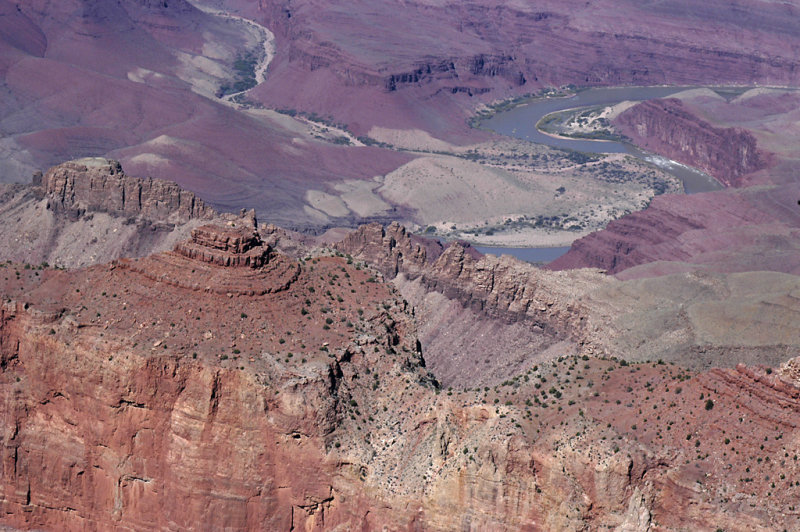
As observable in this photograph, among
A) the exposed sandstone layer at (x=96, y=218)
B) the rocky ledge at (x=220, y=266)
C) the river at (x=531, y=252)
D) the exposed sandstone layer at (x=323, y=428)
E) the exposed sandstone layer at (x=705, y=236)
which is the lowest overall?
the river at (x=531, y=252)

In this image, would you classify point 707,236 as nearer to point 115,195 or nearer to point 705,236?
point 705,236

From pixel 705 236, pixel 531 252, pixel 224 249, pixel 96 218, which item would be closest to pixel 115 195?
pixel 96 218

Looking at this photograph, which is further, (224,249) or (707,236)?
(707,236)

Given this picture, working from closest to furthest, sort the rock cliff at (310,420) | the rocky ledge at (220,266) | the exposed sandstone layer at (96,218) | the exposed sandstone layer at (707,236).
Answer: the rock cliff at (310,420)
the rocky ledge at (220,266)
the exposed sandstone layer at (96,218)
the exposed sandstone layer at (707,236)

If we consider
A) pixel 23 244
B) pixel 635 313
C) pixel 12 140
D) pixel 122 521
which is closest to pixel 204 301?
pixel 122 521

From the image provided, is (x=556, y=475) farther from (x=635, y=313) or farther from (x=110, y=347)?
(x=635, y=313)

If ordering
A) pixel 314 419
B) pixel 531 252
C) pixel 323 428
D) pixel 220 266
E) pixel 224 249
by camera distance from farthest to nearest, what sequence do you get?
1. pixel 531 252
2. pixel 224 249
3. pixel 220 266
4. pixel 323 428
5. pixel 314 419

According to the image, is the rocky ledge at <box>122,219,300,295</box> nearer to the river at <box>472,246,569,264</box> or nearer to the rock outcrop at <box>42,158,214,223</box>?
the rock outcrop at <box>42,158,214,223</box>

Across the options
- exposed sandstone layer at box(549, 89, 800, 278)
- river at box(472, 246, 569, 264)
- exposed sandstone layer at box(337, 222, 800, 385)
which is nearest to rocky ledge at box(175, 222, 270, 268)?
exposed sandstone layer at box(337, 222, 800, 385)

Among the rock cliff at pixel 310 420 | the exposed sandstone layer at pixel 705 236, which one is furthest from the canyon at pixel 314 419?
the exposed sandstone layer at pixel 705 236

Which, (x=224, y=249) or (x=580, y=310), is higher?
(x=224, y=249)

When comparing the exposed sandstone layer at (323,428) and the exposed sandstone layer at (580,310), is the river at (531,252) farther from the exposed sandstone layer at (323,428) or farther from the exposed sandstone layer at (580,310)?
the exposed sandstone layer at (323,428)
